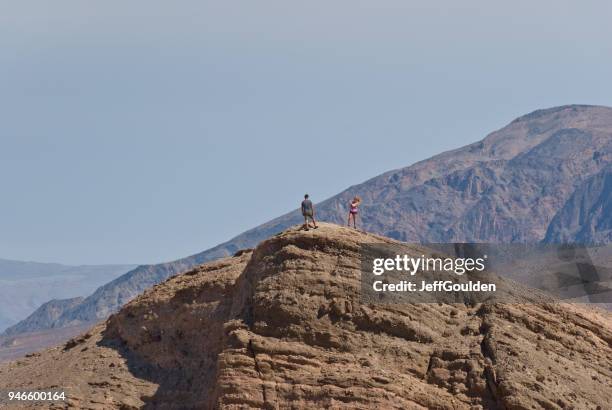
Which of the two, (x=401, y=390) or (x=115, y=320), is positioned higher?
(x=115, y=320)

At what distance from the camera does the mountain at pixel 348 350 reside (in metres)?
32.3

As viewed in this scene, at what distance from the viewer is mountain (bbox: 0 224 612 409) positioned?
32344mm

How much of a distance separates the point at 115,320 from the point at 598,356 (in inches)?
553

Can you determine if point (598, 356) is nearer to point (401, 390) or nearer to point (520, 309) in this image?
point (520, 309)

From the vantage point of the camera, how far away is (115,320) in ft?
133

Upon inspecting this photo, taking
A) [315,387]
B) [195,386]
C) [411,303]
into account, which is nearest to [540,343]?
[411,303]

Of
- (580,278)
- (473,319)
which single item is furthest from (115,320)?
(580,278)

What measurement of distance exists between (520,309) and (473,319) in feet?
4.00

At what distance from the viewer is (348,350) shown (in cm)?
3309

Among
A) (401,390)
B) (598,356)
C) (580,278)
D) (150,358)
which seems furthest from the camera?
(580,278)

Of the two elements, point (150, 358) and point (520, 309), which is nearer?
point (520, 309)

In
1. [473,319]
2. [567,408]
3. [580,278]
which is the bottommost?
Result: [567,408]

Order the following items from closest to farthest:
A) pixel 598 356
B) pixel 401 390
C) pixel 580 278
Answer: pixel 401 390 → pixel 598 356 → pixel 580 278

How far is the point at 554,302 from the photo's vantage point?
35656 mm
